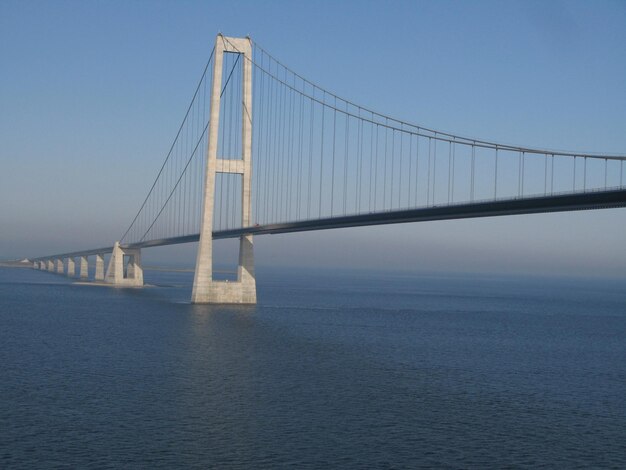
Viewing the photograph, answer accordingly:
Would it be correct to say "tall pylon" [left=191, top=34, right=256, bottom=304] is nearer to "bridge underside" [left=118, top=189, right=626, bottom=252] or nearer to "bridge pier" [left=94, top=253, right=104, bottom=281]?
"bridge underside" [left=118, top=189, right=626, bottom=252]

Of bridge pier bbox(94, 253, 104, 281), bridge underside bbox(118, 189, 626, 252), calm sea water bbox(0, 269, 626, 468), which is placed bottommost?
calm sea water bbox(0, 269, 626, 468)

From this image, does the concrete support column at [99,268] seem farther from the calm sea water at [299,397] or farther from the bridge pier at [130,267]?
the calm sea water at [299,397]

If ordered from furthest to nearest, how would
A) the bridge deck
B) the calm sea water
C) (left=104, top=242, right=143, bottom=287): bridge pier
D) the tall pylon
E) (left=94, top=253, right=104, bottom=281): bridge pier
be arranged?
(left=94, top=253, right=104, bottom=281): bridge pier
(left=104, top=242, right=143, bottom=287): bridge pier
the tall pylon
the bridge deck
the calm sea water

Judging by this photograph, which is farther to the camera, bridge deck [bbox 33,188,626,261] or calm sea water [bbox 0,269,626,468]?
bridge deck [bbox 33,188,626,261]

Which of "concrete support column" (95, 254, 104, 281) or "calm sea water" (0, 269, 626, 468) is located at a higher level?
"concrete support column" (95, 254, 104, 281)

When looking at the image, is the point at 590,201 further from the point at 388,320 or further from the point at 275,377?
the point at 388,320

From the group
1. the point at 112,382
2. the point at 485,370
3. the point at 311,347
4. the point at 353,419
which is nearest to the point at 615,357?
the point at 485,370

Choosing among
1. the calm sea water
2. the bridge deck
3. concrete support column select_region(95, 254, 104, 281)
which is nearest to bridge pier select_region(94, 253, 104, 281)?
concrete support column select_region(95, 254, 104, 281)

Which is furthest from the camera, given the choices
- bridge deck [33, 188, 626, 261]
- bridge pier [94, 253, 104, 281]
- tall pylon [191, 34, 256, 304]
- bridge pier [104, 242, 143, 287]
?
bridge pier [94, 253, 104, 281]
